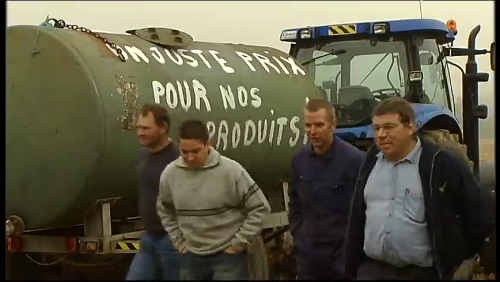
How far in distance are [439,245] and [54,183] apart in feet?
8.88

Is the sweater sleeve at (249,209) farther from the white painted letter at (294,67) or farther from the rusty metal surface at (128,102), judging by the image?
the white painted letter at (294,67)

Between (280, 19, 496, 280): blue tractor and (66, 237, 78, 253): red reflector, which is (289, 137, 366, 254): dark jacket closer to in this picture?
(66, 237, 78, 253): red reflector

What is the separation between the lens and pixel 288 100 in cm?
675

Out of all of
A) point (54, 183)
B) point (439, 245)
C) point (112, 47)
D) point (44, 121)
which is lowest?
point (439, 245)

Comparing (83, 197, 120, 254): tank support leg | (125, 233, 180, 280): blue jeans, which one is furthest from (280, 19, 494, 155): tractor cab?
(125, 233, 180, 280): blue jeans

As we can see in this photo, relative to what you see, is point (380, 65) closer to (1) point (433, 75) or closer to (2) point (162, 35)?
(1) point (433, 75)

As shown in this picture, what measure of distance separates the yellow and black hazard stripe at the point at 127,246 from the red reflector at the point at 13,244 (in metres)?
0.68

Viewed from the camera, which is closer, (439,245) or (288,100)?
(439,245)

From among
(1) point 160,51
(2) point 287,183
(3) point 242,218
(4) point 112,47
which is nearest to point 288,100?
(2) point 287,183

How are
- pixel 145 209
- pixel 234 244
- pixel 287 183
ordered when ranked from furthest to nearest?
pixel 287 183 → pixel 145 209 → pixel 234 244

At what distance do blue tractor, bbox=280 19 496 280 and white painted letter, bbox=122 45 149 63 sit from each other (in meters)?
2.08

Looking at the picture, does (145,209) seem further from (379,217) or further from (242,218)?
(379,217)

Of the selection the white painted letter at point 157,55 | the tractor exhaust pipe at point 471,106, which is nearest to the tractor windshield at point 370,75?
the tractor exhaust pipe at point 471,106

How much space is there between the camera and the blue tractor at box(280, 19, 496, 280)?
711cm
